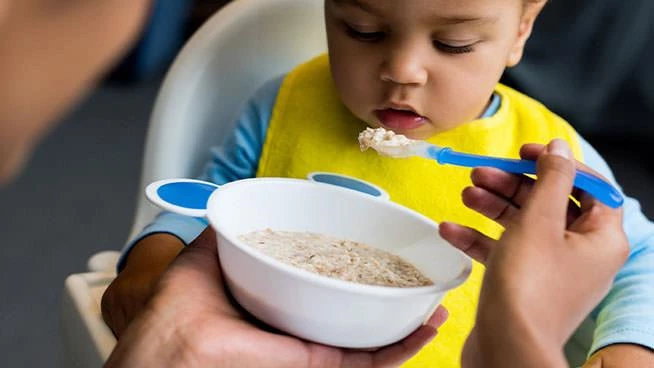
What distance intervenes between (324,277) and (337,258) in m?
0.13

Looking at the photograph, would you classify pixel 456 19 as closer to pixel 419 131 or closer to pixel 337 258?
pixel 419 131

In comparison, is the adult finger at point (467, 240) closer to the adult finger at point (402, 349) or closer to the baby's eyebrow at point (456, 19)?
the adult finger at point (402, 349)

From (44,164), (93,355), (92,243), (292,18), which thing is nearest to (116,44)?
(93,355)

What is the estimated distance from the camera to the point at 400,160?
3.49 feet

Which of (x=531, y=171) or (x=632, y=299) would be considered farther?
(x=632, y=299)

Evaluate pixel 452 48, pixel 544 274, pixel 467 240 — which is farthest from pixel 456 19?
pixel 544 274

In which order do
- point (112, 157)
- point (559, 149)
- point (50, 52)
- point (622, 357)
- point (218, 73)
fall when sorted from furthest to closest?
point (112, 157) < point (218, 73) < point (622, 357) < point (559, 149) < point (50, 52)

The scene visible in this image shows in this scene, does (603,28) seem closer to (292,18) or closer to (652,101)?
(652,101)

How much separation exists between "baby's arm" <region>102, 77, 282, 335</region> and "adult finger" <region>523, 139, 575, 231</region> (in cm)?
38

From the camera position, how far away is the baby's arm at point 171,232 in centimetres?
91

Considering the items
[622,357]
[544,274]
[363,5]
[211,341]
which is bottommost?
[622,357]

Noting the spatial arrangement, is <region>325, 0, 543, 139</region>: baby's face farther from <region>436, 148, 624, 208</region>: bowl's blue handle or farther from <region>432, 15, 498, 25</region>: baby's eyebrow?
<region>436, 148, 624, 208</region>: bowl's blue handle

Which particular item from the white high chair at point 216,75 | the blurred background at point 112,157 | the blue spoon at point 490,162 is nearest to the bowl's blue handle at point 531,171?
the blue spoon at point 490,162

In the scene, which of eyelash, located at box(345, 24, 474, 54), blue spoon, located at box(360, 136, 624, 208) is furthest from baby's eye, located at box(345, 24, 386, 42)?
blue spoon, located at box(360, 136, 624, 208)
